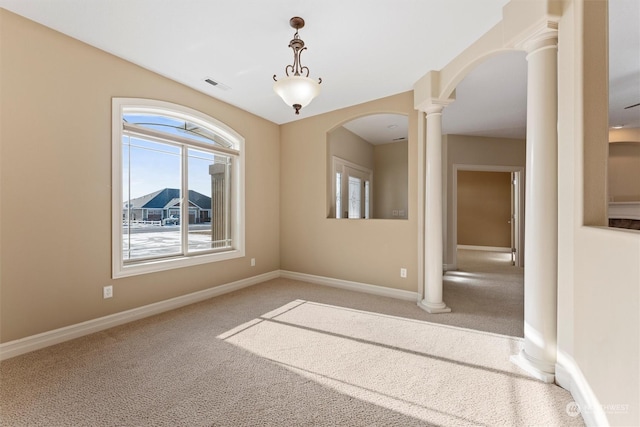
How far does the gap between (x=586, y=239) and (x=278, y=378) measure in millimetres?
2143

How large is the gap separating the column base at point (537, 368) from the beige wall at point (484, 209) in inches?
278

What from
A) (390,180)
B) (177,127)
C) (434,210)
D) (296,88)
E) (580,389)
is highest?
(177,127)

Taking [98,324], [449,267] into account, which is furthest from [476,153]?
[98,324]

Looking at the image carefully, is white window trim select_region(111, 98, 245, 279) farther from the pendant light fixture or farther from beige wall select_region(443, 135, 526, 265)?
beige wall select_region(443, 135, 526, 265)

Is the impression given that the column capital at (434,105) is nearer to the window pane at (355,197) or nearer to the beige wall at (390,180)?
the window pane at (355,197)

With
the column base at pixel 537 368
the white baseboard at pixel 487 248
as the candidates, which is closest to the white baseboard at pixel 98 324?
the column base at pixel 537 368

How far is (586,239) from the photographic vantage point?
1.67 meters

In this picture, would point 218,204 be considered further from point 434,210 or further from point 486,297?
point 486,297

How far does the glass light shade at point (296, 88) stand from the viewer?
2264 mm

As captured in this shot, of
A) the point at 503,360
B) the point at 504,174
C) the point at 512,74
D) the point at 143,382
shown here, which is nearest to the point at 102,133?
the point at 143,382

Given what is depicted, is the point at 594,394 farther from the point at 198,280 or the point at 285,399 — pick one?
the point at 198,280

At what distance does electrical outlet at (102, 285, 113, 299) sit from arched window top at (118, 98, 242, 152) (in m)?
1.69

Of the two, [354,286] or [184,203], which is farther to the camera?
[354,286]

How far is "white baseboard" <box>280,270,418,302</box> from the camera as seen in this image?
3.87 m
